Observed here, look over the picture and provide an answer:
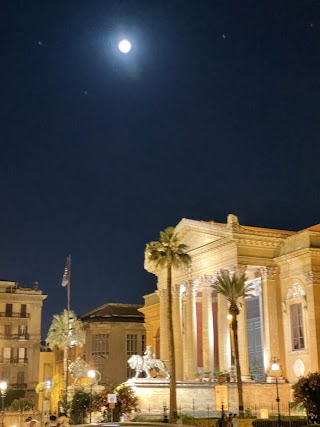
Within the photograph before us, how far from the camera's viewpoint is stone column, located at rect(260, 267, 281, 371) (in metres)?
51.9

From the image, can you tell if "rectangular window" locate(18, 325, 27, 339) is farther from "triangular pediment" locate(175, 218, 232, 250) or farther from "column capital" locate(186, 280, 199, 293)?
"triangular pediment" locate(175, 218, 232, 250)

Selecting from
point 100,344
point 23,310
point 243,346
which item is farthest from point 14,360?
point 243,346

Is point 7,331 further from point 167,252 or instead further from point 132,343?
point 167,252

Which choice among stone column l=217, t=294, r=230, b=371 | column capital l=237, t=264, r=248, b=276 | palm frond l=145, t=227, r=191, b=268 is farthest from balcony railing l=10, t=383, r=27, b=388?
column capital l=237, t=264, r=248, b=276

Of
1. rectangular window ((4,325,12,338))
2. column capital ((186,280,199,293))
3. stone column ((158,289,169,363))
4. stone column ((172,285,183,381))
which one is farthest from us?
rectangular window ((4,325,12,338))

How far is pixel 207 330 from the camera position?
5684cm

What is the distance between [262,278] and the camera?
177ft

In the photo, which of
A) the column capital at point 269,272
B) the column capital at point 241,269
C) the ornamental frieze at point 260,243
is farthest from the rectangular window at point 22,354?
the ornamental frieze at point 260,243

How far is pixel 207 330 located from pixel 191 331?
261cm

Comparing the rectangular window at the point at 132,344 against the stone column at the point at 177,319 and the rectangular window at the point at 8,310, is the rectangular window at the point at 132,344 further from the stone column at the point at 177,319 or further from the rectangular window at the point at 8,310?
the stone column at the point at 177,319

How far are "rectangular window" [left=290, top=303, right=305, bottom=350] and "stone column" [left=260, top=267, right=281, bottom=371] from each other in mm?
1134

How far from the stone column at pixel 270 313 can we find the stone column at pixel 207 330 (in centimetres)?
560

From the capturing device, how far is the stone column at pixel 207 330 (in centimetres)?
5588

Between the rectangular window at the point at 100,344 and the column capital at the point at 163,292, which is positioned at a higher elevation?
the column capital at the point at 163,292
